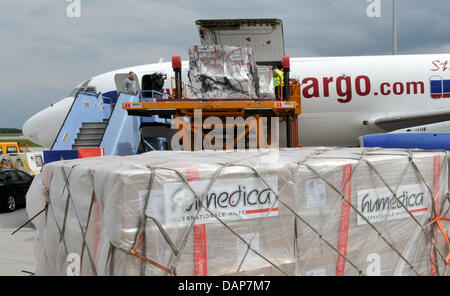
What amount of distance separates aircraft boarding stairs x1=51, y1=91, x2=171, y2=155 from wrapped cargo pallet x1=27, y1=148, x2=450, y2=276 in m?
4.53

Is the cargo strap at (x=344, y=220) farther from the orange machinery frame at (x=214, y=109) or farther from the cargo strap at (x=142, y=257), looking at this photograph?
the orange machinery frame at (x=214, y=109)

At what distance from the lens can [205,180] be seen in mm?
3529

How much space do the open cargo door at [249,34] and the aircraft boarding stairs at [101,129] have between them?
2.66 metres

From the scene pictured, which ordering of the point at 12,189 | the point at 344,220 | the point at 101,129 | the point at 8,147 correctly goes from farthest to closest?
the point at 8,147 → the point at 12,189 → the point at 101,129 → the point at 344,220

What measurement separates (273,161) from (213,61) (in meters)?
5.45

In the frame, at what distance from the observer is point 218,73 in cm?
882

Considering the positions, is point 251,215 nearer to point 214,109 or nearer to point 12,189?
point 214,109

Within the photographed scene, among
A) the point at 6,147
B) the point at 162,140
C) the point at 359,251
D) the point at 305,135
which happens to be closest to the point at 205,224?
the point at 359,251

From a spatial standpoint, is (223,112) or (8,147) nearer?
Result: (223,112)

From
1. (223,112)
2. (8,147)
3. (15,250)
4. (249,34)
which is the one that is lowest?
(15,250)

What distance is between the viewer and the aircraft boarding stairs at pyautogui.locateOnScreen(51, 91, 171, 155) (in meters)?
9.14

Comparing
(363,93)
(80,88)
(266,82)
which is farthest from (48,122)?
(363,93)

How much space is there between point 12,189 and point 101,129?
3.80 metres

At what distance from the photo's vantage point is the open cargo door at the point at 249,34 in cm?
1013
